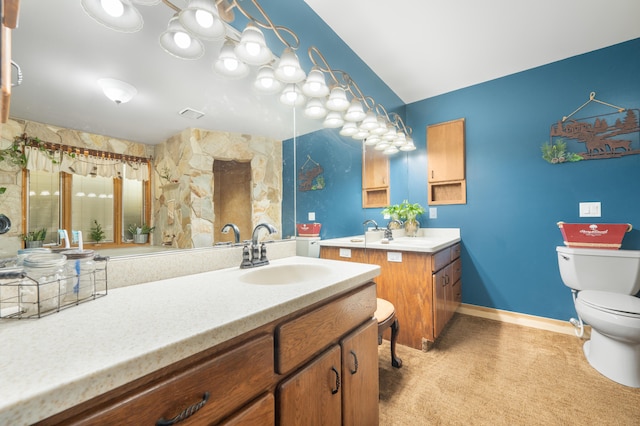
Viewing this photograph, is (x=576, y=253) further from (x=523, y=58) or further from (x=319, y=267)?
(x=319, y=267)

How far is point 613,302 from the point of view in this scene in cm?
167

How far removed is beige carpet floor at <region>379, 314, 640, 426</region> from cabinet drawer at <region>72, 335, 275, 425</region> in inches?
43.4

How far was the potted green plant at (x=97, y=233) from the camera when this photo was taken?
90 centimetres

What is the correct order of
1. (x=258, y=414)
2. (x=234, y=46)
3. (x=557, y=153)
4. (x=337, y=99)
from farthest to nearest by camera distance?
(x=557, y=153)
(x=337, y=99)
(x=234, y=46)
(x=258, y=414)

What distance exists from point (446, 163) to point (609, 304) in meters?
1.78

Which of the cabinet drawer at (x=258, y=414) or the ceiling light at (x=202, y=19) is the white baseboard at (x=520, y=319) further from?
the ceiling light at (x=202, y=19)

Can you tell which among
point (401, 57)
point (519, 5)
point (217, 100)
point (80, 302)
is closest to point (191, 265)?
point (80, 302)

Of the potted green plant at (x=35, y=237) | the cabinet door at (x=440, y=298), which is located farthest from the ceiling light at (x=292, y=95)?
the cabinet door at (x=440, y=298)

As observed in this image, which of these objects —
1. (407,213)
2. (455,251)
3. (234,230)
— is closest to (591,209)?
(455,251)

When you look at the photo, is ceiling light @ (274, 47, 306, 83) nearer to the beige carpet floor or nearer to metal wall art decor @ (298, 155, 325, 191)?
metal wall art decor @ (298, 155, 325, 191)

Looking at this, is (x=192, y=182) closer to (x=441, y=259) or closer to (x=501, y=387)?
(x=441, y=259)

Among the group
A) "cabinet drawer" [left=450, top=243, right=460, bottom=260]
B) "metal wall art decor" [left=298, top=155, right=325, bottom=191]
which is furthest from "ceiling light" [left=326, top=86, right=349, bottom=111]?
"cabinet drawer" [left=450, top=243, right=460, bottom=260]

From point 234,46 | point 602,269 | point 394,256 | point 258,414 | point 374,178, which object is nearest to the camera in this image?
point 258,414

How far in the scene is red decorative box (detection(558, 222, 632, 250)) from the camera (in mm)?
2082
